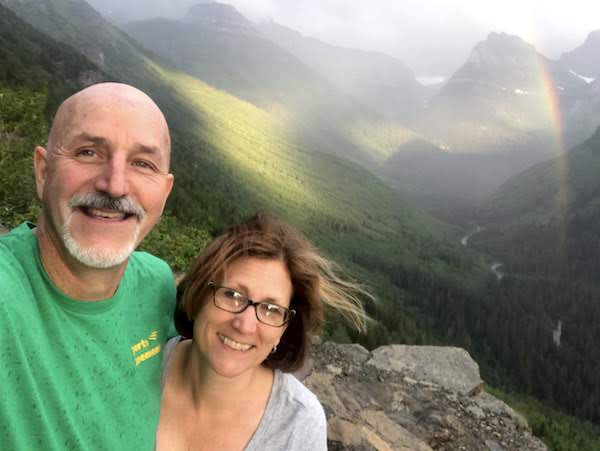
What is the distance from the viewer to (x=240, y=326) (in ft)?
10.8

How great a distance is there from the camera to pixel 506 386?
78625 mm

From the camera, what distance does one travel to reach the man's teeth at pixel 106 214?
2699 mm

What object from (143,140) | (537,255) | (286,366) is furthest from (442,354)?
(537,255)

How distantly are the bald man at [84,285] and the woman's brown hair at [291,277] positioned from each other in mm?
540

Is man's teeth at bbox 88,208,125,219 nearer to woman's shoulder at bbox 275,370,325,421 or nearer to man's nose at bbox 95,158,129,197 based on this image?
man's nose at bbox 95,158,129,197

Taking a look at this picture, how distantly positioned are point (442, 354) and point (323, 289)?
13526mm

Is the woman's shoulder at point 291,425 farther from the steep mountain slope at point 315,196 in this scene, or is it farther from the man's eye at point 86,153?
the steep mountain slope at point 315,196

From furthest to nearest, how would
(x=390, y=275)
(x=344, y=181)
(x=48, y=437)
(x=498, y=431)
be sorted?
(x=344, y=181) → (x=390, y=275) → (x=498, y=431) → (x=48, y=437)

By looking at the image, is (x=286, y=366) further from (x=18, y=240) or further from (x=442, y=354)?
(x=442, y=354)

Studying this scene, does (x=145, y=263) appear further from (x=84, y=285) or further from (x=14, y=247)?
(x=14, y=247)

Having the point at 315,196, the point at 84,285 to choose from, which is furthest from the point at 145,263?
the point at 315,196

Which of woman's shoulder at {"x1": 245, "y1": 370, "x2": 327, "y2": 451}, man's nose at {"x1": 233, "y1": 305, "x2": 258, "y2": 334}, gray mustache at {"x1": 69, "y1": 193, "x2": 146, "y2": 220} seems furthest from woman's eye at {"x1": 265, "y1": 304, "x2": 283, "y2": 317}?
gray mustache at {"x1": 69, "y1": 193, "x2": 146, "y2": 220}

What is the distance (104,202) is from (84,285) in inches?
19.0

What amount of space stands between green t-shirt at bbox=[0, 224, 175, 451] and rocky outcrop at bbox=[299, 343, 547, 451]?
14.7ft
